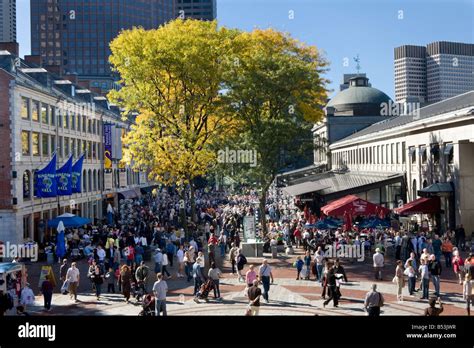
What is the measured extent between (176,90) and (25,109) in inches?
447

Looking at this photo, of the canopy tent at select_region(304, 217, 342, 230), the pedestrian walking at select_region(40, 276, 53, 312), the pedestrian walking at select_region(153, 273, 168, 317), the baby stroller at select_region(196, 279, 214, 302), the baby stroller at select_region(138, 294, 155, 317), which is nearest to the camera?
the baby stroller at select_region(138, 294, 155, 317)

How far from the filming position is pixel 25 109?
3738 centimetres

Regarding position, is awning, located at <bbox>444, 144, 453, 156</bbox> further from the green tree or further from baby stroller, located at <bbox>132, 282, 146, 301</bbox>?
baby stroller, located at <bbox>132, 282, 146, 301</bbox>

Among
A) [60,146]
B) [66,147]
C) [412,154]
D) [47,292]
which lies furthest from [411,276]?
[66,147]

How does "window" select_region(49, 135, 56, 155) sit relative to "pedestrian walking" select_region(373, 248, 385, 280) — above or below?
above

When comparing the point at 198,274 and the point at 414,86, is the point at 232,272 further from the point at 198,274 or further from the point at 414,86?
the point at 414,86

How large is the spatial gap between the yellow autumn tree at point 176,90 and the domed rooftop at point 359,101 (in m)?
54.2

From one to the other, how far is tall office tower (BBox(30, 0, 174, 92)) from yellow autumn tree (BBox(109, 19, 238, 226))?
126 meters

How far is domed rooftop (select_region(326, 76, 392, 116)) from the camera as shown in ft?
293

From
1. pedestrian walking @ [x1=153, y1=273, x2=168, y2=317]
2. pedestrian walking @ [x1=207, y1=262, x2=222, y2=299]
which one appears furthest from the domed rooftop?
pedestrian walking @ [x1=153, y1=273, x2=168, y2=317]

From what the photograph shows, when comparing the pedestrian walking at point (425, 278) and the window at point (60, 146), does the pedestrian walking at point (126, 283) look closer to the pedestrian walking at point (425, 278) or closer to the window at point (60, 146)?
the pedestrian walking at point (425, 278)

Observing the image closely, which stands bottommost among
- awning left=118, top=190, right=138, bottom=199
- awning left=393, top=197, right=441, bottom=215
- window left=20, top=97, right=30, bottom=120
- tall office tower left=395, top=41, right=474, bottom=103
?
awning left=393, top=197, right=441, bottom=215
